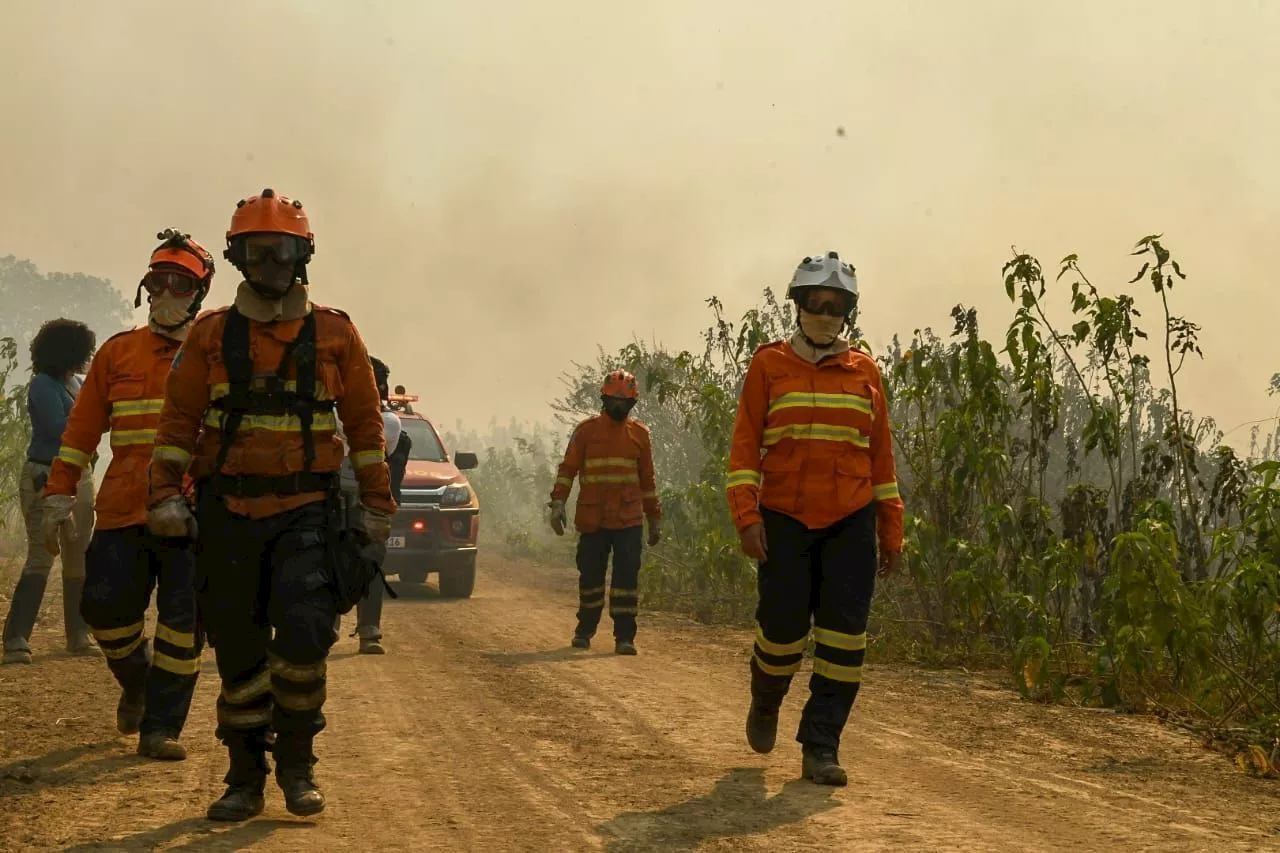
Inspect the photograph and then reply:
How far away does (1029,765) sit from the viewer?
650cm

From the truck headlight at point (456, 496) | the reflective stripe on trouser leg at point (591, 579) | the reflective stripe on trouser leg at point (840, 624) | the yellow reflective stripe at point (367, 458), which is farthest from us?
the truck headlight at point (456, 496)

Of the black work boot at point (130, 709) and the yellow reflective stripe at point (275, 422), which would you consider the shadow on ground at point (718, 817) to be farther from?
the black work boot at point (130, 709)

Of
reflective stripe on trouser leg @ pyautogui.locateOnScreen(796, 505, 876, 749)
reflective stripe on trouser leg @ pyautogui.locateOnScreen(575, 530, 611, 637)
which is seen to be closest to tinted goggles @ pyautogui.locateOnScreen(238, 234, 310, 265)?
reflective stripe on trouser leg @ pyautogui.locateOnScreen(796, 505, 876, 749)

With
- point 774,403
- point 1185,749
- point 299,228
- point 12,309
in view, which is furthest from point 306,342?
point 12,309

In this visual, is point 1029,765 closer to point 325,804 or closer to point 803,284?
point 803,284

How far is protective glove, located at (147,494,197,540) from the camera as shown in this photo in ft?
16.2

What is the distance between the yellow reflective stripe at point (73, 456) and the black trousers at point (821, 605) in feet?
9.81

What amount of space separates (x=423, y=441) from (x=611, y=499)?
5.51 meters

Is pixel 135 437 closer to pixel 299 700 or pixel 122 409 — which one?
pixel 122 409

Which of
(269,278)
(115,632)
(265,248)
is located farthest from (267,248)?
(115,632)

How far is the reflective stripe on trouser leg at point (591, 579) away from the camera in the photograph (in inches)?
439

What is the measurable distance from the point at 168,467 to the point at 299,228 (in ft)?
3.17

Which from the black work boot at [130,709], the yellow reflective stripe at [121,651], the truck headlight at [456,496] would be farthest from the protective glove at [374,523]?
the truck headlight at [456,496]

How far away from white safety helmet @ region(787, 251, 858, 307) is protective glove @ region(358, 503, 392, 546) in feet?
6.68
